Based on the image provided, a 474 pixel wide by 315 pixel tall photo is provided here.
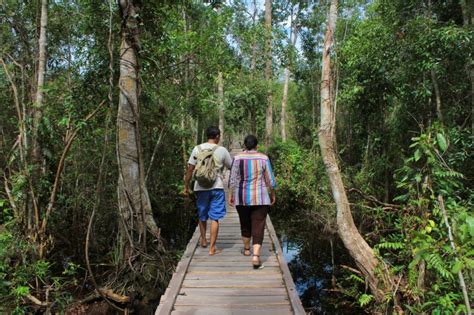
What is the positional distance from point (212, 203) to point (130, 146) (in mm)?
1378

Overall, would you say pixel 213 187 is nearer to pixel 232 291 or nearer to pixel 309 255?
pixel 232 291

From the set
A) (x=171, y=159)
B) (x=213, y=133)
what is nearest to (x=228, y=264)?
(x=213, y=133)

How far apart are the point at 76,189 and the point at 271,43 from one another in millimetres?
10013

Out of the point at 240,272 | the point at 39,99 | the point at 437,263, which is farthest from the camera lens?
the point at 39,99

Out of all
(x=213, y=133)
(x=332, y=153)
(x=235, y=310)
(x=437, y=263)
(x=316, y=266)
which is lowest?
(x=316, y=266)

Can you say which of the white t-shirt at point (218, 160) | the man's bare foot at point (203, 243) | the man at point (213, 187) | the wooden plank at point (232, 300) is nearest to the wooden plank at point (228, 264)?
the man at point (213, 187)

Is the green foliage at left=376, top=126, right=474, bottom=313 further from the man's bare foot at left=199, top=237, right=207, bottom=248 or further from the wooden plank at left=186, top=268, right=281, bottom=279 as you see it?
the man's bare foot at left=199, top=237, right=207, bottom=248

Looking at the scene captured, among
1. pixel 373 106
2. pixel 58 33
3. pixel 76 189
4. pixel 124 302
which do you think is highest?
pixel 58 33

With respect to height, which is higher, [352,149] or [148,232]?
[352,149]

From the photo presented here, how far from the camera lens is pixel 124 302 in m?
4.52

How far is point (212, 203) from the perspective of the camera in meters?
4.45

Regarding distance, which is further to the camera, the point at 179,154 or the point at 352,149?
the point at 352,149

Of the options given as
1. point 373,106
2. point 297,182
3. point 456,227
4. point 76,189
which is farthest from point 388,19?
point 76,189

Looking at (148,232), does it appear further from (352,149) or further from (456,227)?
(352,149)
